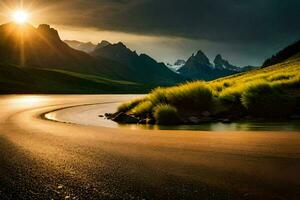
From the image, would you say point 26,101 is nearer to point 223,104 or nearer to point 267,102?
point 223,104

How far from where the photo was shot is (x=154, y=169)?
7.73m

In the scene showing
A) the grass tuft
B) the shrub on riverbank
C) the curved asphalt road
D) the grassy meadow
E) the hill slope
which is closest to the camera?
the curved asphalt road

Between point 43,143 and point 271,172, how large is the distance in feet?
25.0

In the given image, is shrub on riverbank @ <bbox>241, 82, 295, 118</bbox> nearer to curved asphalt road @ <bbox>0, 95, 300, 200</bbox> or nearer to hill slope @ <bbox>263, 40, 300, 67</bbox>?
curved asphalt road @ <bbox>0, 95, 300, 200</bbox>

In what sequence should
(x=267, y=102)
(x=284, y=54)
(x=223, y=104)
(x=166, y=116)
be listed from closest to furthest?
(x=166, y=116)
(x=267, y=102)
(x=223, y=104)
(x=284, y=54)

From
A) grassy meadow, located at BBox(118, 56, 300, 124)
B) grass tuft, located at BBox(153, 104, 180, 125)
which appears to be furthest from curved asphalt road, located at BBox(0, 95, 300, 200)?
grassy meadow, located at BBox(118, 56, 300, 124)

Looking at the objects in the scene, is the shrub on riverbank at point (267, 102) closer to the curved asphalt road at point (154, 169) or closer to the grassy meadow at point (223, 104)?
the grassy meadow at point (223, 104)

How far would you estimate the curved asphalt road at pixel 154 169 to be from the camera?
233 inches

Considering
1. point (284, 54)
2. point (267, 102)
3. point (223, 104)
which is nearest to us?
point (267, 102)

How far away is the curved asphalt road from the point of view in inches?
233

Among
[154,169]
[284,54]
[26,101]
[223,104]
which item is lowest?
[154,169]

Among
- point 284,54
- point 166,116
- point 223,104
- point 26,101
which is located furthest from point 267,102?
point 284,54

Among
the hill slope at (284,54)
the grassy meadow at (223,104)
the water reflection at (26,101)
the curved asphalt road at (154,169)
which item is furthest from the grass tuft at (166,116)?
the hill slope at (284,54)

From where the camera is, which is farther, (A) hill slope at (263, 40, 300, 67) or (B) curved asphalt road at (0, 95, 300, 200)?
(A) hill slope at (263, 40, 300, 67)
